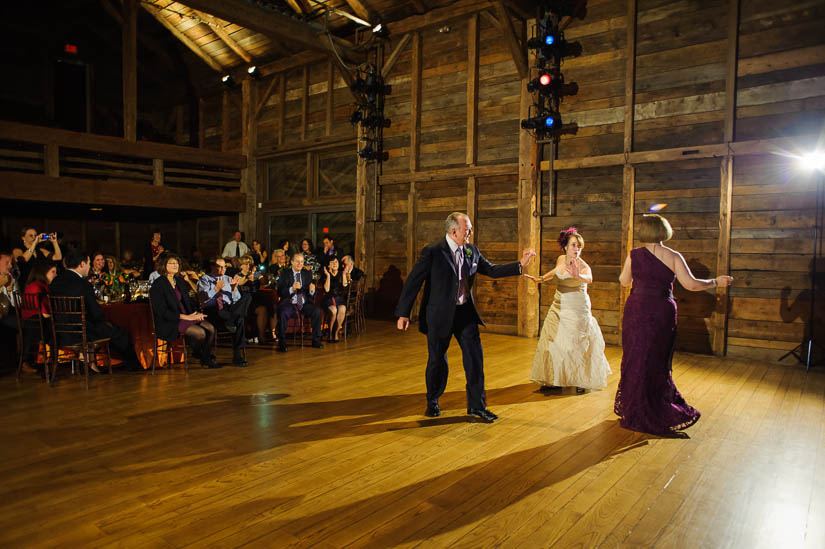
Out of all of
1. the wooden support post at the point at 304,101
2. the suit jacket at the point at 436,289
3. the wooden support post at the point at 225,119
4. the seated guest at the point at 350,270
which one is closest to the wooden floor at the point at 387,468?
the suit jacket at the point at 436,289

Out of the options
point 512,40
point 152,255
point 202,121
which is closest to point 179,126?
point 202,121

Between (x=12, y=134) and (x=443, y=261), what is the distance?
909 cm

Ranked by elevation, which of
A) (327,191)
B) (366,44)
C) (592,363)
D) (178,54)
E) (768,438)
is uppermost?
(178,54)

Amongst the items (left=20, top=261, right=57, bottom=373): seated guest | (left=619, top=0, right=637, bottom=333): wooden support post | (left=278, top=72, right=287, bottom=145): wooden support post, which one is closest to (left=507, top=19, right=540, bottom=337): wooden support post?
(left=619, top=0, right=637, bottom=333): wooden support post

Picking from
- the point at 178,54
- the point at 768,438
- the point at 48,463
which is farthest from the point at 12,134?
the point at 768,438

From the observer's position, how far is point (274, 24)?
8.81 meters

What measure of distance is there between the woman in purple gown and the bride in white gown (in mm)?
939

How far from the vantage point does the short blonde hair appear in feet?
12.0

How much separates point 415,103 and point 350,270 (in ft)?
12.0

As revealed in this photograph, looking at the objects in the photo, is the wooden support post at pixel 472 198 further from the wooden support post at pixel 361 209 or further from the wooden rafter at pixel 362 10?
the wooden rafter at pixel 362 10

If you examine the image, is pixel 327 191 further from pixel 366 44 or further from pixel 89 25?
pixel 89 25

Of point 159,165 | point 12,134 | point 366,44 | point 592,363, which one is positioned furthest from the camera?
point 159,165

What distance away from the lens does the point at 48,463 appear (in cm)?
305

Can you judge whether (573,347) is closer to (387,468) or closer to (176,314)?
(387,468)
